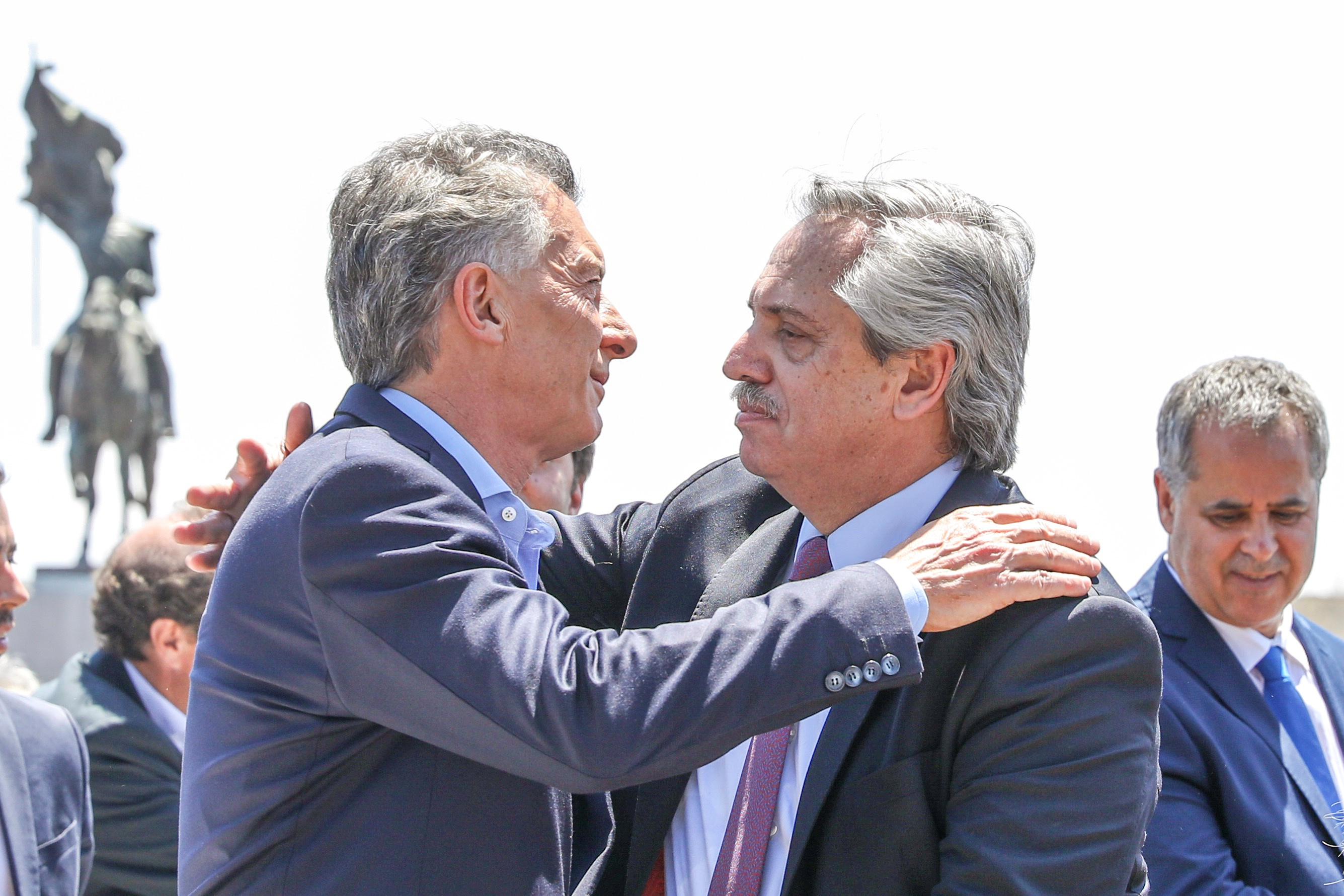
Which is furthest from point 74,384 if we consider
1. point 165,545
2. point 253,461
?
point 253,461

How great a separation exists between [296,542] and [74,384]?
43.3 feet

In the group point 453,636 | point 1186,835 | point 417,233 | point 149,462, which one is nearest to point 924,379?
point 417,233

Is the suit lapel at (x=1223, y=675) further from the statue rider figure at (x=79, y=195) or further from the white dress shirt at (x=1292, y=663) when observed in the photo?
the statue rider figure at (x=79, y=195)


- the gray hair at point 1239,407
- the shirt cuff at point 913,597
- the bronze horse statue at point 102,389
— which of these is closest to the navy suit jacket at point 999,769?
the shirt cuff at point 913,597

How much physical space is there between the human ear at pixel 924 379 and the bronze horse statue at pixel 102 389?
41.9 feet

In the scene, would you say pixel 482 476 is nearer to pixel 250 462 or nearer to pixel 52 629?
pixel 250 462

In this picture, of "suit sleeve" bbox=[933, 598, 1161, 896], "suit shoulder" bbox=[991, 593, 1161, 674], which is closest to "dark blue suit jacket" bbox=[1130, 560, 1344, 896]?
"suit sleeve" bbox=[933, 598, 1161, 896]

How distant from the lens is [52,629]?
474 inches

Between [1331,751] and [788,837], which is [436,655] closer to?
[788,837]

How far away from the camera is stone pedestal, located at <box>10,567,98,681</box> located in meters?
11.9

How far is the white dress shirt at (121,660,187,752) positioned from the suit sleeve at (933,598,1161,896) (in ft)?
9.93

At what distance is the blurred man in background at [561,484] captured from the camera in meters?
3.91

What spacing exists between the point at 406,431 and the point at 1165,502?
2.57 m

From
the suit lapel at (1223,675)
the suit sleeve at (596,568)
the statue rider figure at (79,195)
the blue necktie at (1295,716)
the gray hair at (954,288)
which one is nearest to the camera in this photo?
the gray hair at (954,288)
